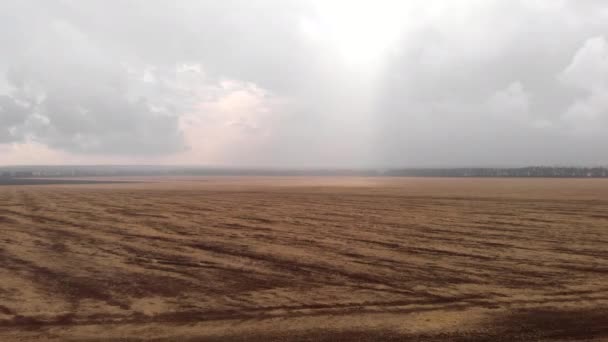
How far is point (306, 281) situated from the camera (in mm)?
10812

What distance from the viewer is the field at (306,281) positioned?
25.2ft

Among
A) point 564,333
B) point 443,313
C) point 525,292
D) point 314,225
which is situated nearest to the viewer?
point 564,333

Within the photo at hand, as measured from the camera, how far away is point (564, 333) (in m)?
7.35

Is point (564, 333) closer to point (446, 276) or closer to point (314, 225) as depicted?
point (446, 276)

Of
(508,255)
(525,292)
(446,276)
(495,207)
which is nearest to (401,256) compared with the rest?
(446,276)

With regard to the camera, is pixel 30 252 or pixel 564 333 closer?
pixel 564 333

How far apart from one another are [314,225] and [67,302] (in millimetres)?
12781

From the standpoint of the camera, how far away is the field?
7680 mm

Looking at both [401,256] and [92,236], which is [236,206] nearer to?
[92,236]

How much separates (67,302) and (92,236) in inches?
370

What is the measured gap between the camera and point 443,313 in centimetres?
845

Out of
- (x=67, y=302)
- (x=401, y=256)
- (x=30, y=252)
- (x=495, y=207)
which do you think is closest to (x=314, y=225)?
(x=401, y=256)

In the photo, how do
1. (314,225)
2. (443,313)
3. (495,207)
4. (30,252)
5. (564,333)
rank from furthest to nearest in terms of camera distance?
1. (495,207)
2. (314,225)
3. (30,252)
4. (443,313)
5. (564,333)

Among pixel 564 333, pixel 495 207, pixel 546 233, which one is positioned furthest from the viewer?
pixel 495 207
